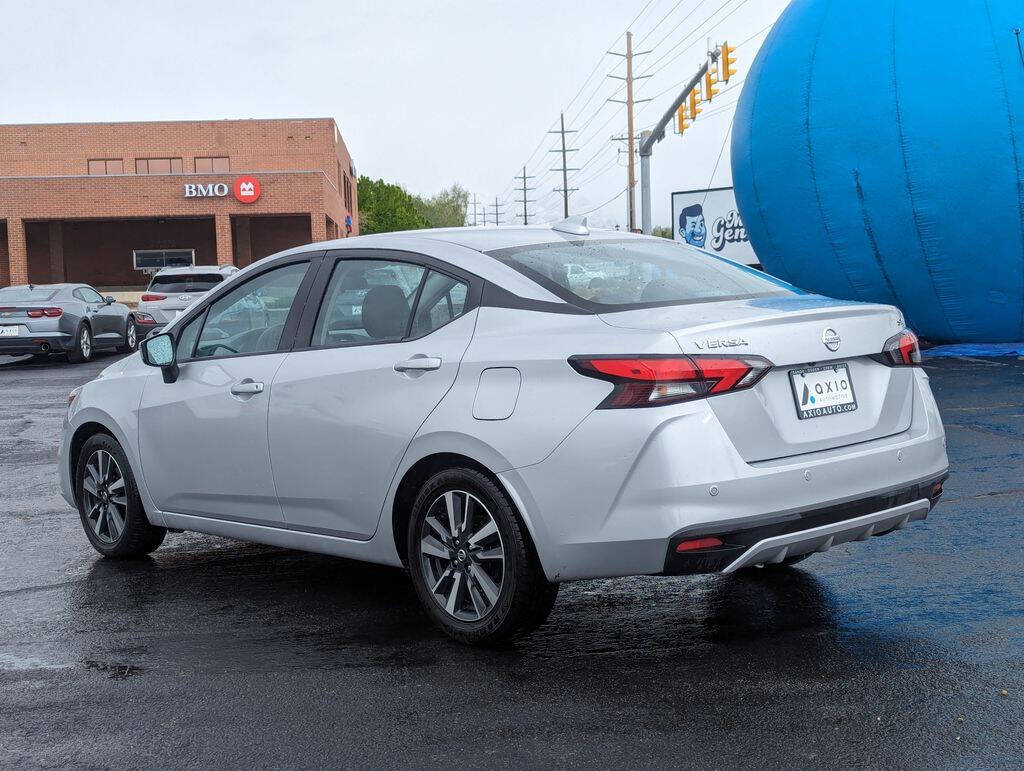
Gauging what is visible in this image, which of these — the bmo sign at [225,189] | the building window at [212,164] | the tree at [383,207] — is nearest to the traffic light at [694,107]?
the bmo sign at [225,189]

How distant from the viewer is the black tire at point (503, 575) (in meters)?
4.45

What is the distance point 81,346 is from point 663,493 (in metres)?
20.0

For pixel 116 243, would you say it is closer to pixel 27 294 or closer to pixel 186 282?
pixel 186 282

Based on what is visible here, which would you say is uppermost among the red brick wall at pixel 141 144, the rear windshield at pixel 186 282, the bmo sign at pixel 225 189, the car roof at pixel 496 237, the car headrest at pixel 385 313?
the red brick wall at pixel 141 144

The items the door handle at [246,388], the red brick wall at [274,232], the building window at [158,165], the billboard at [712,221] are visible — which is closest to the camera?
the door handle at [246,388]

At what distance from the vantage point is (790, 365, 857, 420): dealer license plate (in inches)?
172

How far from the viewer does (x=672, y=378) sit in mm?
4121

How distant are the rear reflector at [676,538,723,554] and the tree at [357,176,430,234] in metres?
110

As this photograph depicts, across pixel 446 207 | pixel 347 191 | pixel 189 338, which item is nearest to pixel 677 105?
pixel 189 338

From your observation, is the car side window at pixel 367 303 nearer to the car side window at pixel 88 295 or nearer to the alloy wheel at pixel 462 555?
the alloy wheel at pixel 462 555

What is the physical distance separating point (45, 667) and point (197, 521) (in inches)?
51.8

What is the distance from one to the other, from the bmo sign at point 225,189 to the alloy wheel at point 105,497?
159ft

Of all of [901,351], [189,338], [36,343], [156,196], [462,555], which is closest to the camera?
[462,555]

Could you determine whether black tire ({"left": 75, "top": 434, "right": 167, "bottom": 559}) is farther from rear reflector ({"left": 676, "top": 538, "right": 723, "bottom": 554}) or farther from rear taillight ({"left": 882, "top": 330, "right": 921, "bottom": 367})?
rear taillight ({"left": 882, "top": 330, "right": 921, "bottom": 367})
